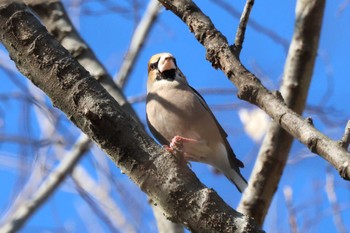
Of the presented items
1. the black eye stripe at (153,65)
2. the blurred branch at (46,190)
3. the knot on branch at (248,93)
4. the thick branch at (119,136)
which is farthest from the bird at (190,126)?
the thick branch at (119,136)

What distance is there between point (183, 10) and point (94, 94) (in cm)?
60

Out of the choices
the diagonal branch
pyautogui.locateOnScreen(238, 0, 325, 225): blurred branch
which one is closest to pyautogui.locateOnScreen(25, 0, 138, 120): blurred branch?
the diagonal branch

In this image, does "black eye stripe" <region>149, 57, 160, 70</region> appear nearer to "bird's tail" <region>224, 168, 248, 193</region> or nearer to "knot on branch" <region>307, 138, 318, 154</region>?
"bird's tail" <region>224, 168, 248, 193</region>

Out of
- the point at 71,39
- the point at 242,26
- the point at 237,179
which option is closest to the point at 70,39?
the point at 71,39

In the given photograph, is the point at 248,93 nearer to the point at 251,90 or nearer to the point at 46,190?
the point at 251,90

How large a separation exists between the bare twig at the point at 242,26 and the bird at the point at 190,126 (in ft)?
2.26

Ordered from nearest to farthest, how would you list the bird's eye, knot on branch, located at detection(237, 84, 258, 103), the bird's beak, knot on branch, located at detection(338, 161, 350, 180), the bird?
knot on branch, located at detection(338, 161, 350, 180) < knot on branch, located at detection(237, 84, 258, 103) < the bird < the bird's beak < the bird's eye

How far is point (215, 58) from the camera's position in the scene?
66.8 inches

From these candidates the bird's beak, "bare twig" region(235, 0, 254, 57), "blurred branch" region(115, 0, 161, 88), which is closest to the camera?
"bare twig" region(235, 0, 254, 57)

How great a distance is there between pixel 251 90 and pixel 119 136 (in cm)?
42

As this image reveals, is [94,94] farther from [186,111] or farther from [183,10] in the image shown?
[186,111]

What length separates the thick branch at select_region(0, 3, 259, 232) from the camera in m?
1.26

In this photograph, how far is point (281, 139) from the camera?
273cm

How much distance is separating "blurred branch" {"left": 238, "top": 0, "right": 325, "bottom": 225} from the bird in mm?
→ 85
